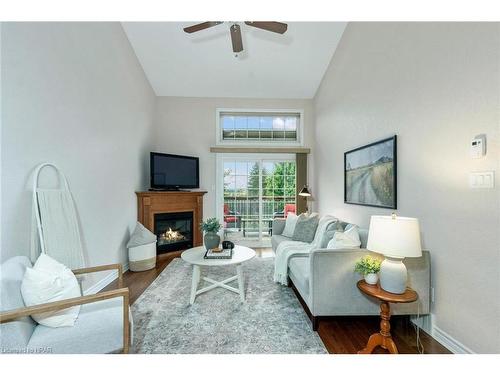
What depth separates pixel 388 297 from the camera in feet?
4.94

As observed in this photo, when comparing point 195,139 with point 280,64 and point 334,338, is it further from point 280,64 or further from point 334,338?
point 334,338

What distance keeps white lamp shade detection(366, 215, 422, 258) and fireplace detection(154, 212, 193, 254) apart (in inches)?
143

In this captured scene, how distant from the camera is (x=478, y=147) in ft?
4.80

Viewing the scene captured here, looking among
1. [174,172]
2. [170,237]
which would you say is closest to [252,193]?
[174,172]

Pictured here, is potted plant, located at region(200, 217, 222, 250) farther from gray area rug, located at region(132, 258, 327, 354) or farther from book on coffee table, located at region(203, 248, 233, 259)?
gray area rug, located at region(132, 258, 327, 354)

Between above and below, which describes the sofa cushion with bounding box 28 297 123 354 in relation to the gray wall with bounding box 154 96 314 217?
below

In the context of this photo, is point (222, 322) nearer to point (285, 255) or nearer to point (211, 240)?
point (211, 240)

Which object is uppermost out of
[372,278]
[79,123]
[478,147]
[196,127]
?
[196,127]

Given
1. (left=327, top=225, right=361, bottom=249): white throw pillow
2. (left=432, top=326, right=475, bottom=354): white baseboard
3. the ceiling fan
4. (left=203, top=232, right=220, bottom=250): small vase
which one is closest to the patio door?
(left=203, top=232, right=220, bottom=250): small vase

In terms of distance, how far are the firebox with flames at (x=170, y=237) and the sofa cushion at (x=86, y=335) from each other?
2.77 m

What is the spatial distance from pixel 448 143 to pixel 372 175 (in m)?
1.02

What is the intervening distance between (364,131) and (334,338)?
93.6 inches

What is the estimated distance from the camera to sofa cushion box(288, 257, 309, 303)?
6.77ft

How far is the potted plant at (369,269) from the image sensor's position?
1676 millimetres
